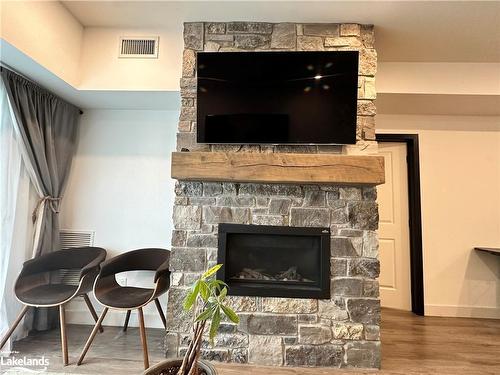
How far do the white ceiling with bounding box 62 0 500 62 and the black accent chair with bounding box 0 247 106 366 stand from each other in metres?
1.98

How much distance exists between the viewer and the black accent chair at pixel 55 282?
1941 mm

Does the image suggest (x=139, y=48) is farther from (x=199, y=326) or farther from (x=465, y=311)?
(x=465, y=311)

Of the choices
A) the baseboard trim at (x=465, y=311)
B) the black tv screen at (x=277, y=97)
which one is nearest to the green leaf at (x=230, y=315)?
the black tv screen at (x=277, y=97)

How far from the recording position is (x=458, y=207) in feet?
10.0

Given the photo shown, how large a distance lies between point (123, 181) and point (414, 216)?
10.2 feet

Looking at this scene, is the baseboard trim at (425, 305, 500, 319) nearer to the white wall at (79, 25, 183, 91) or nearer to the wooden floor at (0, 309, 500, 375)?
the wooden floor at (0, 309, 500, 375)

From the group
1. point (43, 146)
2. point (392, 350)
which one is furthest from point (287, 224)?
point (43, 146)

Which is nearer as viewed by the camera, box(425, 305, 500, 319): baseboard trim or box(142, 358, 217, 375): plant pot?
box(142, 358, 217, 375): plant pot

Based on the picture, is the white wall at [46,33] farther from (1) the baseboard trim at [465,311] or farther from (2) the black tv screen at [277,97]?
(1) the baseboard trim at [465,311]

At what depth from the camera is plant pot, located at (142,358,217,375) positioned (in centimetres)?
115

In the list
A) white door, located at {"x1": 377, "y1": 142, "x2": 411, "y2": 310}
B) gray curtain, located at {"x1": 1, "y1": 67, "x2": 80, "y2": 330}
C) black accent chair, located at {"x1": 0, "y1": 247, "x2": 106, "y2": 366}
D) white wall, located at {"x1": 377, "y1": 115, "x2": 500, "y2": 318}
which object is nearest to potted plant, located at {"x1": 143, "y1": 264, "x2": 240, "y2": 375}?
black accent chair, located at {"x1": 0, "y1": 247, "x2": 106, "y2": 366}

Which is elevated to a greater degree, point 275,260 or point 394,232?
point 394,232

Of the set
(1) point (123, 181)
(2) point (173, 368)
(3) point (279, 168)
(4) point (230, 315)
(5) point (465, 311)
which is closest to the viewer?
(4) point (230, 315)

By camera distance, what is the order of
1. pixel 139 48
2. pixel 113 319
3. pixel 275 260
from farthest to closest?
pixel 113 319 → pixel 139 48 → pixel 275 260
